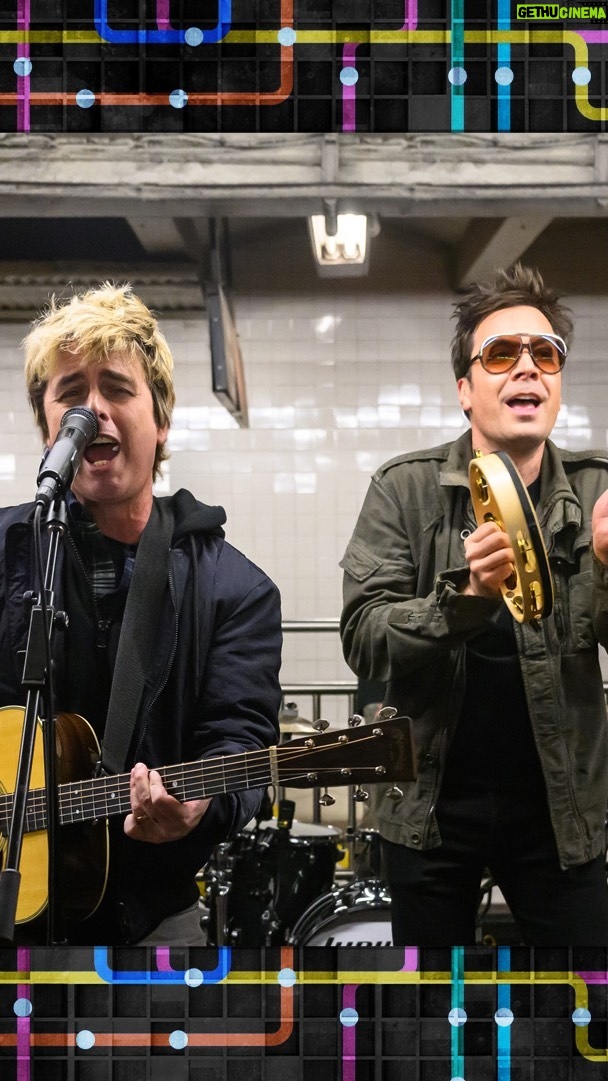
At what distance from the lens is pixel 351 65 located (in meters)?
2.73

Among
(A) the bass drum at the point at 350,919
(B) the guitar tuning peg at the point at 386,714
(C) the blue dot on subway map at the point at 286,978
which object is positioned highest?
(B) the guitar tuning peg at the point at 386,714

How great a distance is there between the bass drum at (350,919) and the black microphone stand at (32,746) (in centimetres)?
73

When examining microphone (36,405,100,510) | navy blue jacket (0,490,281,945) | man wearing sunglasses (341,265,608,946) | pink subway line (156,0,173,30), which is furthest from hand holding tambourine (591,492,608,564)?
pink subway line (156,0,173,30)

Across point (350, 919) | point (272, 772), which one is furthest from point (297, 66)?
point (350, 919)

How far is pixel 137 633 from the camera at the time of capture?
2.59 meters

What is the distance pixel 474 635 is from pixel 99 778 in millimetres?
923

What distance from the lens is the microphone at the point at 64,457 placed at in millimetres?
2098

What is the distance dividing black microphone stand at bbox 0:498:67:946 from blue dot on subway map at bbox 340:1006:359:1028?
2.72ft

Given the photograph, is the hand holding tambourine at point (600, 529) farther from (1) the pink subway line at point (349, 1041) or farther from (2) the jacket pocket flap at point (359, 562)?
(1) the pink subway line at point (349, 1041)

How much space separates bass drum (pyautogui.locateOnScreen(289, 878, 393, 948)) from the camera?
8.58 feet

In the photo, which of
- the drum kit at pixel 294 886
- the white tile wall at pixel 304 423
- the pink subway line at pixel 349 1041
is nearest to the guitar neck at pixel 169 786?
the drum kit at pixel 294 886

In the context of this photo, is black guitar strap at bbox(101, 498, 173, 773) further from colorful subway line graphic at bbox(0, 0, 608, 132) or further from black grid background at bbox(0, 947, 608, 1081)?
colorful subway line graphic at bbox(0, 0, 608, 132)

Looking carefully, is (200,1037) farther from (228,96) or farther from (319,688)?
(228,96)

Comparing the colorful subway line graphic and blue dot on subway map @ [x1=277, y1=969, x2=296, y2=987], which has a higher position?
the colorful subway line graphic
